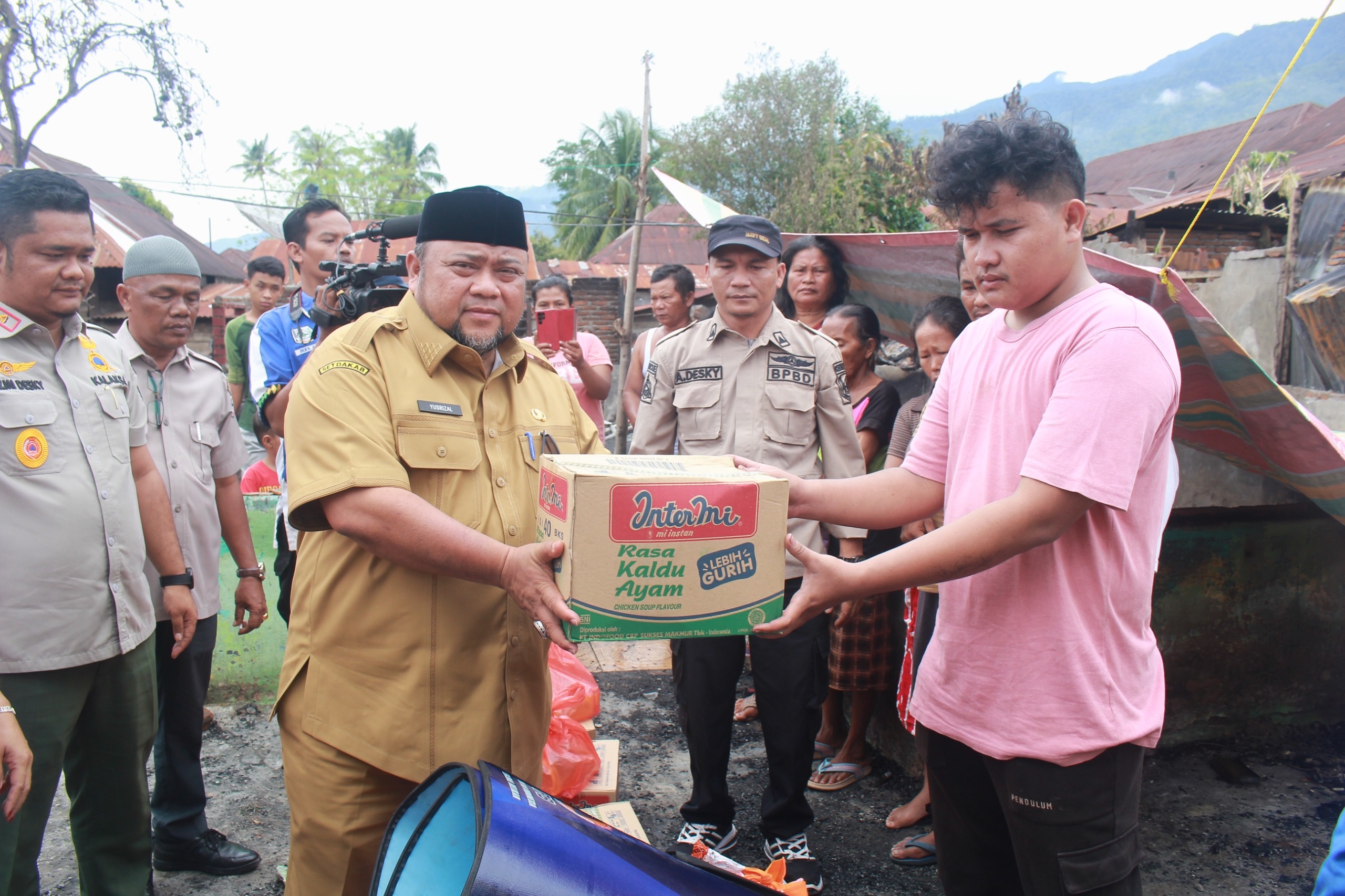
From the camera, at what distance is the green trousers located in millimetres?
2053

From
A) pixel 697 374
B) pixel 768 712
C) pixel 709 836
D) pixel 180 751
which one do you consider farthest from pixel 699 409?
pixel 180 751

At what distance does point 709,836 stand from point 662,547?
6.41 ft

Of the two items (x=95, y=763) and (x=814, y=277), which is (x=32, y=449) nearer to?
(x=95, y=763)

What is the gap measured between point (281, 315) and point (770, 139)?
68.5 ft

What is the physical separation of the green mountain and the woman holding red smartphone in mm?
118009

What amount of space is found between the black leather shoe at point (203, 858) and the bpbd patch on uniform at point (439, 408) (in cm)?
219

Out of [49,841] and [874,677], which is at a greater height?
[874,677]

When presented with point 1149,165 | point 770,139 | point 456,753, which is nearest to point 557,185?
point 770,139

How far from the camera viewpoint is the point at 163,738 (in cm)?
297

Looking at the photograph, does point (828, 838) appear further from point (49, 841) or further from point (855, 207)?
point (855, 207)

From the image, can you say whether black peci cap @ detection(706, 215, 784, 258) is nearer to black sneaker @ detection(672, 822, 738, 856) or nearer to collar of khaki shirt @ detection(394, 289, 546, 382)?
collar of khaki shirt @ detection(394, 289, 546, 382)

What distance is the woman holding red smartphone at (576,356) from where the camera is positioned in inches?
179

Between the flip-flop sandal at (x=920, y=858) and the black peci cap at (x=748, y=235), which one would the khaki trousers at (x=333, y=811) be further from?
the black peci cap at (x=748, y=235)

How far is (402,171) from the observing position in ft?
118
